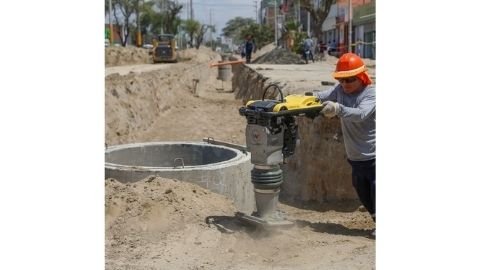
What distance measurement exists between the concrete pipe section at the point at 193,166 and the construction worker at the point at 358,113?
4.48 ft

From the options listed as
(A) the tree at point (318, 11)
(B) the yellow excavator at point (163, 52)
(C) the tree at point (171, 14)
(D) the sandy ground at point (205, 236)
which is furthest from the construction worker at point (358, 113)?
(C) the tree at point (171, 14)

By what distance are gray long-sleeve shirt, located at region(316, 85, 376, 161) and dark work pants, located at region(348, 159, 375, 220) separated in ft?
0.17

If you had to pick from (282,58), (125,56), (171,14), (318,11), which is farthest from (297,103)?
(171,14)

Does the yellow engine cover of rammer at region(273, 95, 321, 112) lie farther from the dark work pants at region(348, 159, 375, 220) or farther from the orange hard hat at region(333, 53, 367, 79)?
the dark work pants at region(348, 159, 375, 220)

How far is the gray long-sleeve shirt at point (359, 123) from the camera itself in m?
4.12

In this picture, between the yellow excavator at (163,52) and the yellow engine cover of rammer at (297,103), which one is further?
the yellow excavator at (163,52)

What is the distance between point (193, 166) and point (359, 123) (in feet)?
6.86

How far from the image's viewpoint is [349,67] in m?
4.18

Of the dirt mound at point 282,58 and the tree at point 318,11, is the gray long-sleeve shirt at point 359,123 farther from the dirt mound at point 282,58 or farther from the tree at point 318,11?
the tree at point 318,11

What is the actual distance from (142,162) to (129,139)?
12.3ft

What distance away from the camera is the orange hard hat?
4160 mm

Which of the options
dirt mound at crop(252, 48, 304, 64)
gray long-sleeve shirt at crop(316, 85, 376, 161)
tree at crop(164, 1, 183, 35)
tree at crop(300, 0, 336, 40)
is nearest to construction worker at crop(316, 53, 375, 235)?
gray long-sleeve shirt at crop(316, 85, 376, 161)

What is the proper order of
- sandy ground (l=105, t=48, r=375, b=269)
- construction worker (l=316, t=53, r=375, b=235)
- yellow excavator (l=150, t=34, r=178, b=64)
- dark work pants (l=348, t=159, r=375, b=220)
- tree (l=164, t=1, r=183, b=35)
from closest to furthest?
sandy ground (l=105, t=48, r=375, b=269)
construction worker (l=316, t=53, r=375, b=235)
dark work pants (l=348, t=159, r=375, b=220)
yellow excavator (l=150, t=34, r=178, b=64)
tree (l=164, t=1, r=183, b=35)

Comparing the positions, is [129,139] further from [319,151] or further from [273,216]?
[273,216]
